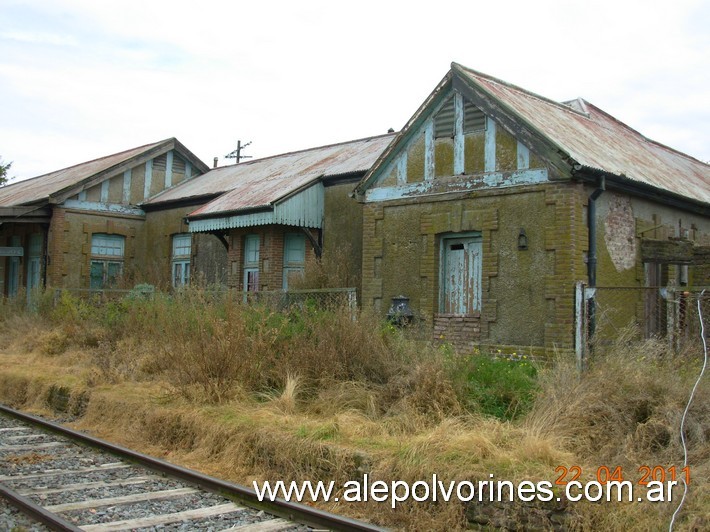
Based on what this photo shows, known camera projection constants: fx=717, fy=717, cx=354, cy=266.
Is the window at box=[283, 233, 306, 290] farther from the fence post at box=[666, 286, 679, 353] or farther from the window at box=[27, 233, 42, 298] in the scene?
the fence post at box=[666, 286, 679, 353]

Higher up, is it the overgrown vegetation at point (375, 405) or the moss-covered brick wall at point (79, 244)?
the moss-covered brick wall at point (79, 244)

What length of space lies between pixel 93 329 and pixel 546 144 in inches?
357

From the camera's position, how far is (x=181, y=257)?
23047 millimetres

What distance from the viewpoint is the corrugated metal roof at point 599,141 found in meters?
12.4

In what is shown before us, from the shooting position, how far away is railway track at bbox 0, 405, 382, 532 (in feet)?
18.1

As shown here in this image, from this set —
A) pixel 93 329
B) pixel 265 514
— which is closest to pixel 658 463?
pixel 265 514

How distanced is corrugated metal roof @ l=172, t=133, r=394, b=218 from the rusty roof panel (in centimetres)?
204

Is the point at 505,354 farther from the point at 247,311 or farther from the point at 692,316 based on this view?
the point at 247,311

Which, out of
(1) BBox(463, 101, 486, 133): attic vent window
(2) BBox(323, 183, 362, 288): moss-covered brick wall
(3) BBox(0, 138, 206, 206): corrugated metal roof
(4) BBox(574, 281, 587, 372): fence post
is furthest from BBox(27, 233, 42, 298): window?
(4) BBox(574, 281, 587, 372): fence post

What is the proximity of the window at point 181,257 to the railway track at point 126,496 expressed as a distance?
14.8m

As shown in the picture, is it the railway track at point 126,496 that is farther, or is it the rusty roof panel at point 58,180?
the rusty roof panel at point 58,180

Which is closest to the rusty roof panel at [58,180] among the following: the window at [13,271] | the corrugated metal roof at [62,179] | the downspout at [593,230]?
the corrugated metal roof at [62,179]

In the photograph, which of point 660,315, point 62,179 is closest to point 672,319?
point 660,315

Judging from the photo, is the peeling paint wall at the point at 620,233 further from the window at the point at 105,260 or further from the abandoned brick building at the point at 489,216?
the window at the point at 105,260
